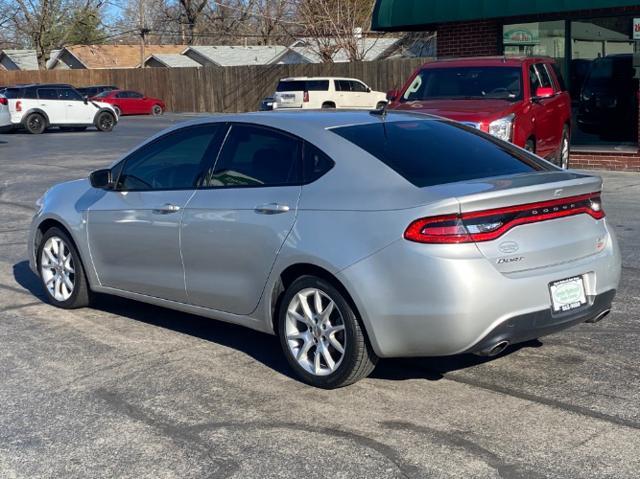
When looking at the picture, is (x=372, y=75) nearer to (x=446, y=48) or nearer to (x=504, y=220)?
(x=446, y=48)

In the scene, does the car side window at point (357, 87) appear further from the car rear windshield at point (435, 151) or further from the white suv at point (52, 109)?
the car rear windshield at point (435, 151)

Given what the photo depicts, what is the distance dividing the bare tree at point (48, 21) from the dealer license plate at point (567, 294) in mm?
65619

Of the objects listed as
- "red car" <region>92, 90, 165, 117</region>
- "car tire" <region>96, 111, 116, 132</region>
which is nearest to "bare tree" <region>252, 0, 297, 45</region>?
"red car" <region>92, 90, 165, 117</region>

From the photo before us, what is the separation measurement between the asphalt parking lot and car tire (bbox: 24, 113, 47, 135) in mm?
26549

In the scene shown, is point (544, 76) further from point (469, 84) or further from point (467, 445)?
point (467, 445)

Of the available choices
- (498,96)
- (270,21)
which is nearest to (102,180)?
(498,96)

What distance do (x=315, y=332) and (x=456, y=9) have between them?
14268mm

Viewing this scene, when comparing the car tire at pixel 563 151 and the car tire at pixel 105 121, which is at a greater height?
the car tire at pixel 105 121

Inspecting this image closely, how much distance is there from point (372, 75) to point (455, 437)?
35277 millimetres

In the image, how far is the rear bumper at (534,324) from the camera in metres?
4.95

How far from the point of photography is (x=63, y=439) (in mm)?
4797

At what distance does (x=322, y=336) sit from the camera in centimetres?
539

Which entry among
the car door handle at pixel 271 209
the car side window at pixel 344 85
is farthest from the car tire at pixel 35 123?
the car door handle at pixel 271 209

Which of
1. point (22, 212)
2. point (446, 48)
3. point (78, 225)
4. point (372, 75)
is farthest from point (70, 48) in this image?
point (78, 225)
